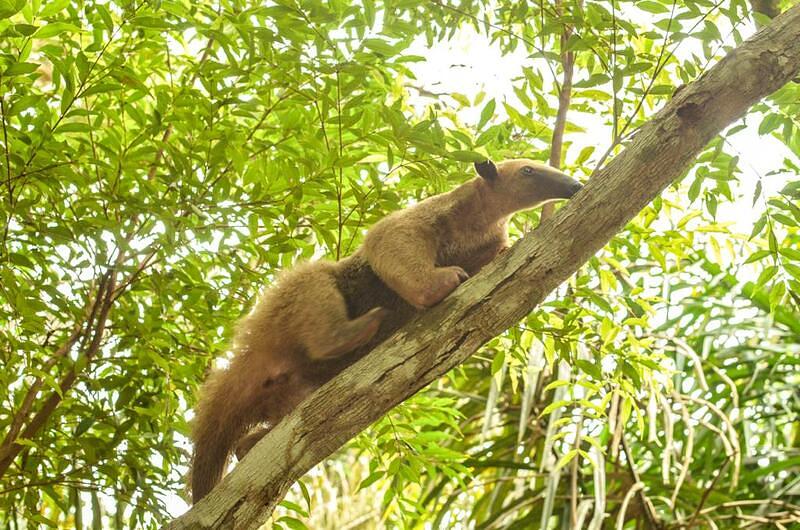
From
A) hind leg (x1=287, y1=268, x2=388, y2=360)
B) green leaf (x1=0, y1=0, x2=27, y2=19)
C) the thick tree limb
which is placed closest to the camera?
the thick tree limb

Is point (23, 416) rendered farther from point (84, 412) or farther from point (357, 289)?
point (357, 289)

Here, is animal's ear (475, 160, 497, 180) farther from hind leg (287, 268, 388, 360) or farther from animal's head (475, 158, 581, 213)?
hind leg (287, 268, 388, 360)

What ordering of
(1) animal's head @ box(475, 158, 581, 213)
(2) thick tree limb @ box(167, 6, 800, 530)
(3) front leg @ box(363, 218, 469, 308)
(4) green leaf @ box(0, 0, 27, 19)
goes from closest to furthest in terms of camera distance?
(2) thick tree limb @ box(167, 6, 800, 530)
(4) green leaf @ box(0, 0, 27, 19)
(3) front leg @ box(363, 218, 469, 308)
(1) animal's head @ box(475, 158, 581, 213)

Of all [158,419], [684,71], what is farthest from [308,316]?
[684,71]


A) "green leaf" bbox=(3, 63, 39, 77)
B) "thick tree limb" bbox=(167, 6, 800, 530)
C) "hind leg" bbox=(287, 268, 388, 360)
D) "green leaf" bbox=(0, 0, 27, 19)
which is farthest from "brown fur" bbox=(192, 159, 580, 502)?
"green leaf" bbox=(0, 0, 27, 19)

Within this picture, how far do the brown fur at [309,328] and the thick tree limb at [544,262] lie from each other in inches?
17.7

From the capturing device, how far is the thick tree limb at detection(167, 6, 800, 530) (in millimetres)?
2523

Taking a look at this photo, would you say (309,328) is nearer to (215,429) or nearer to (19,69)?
(215,429)

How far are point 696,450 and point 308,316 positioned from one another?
3411mm

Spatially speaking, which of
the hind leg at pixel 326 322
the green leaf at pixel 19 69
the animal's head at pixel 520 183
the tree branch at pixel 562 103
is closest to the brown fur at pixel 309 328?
the hind leg at pixel 326 322

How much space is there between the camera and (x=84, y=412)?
3520mm

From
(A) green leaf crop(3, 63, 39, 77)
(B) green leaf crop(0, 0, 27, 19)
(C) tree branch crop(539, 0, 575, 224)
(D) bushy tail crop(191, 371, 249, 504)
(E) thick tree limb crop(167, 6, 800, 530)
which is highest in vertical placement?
(B) green leaf crop(0, 0, 27, 19)

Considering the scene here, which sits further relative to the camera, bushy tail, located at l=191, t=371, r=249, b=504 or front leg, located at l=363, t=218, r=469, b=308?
A: bushy tail, located at l=191, t=371, r=249, b=504

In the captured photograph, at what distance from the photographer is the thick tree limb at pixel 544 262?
252 cm
